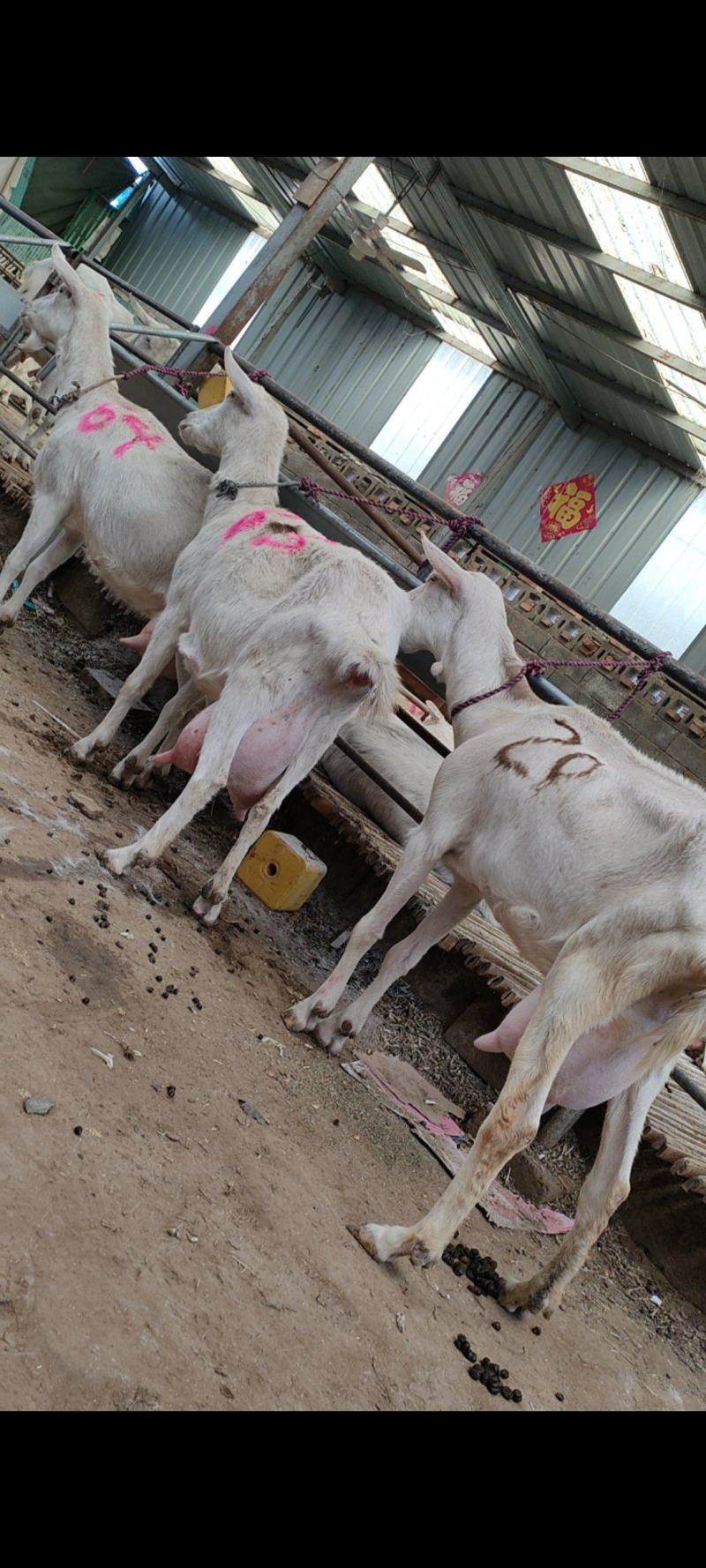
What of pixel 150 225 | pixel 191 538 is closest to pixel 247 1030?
pixel 191 538

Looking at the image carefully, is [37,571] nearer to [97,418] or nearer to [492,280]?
[97,418]

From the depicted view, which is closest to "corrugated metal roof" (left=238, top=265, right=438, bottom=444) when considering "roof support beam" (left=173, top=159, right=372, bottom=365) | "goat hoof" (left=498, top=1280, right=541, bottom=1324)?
"roof support beam" (left=173, top=159, right=372, bottom=365)

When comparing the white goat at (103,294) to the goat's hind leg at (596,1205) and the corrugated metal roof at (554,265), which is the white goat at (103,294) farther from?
the goat's hind leg at (596,1205)

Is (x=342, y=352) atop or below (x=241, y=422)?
atop

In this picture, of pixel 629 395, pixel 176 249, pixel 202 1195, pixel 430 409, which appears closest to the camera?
pixel 202 1195

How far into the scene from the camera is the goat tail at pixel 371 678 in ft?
15.2

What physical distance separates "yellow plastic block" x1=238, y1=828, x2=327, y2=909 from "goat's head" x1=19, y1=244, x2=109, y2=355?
12.7 ft

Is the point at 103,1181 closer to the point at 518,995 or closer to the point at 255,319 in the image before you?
the point at 518,995

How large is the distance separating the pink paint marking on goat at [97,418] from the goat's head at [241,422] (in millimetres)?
538

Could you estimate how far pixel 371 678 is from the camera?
468cm

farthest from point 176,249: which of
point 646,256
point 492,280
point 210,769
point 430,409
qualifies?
point 210,769

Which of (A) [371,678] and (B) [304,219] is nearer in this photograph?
(A) [371,678]

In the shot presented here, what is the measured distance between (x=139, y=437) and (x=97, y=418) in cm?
30

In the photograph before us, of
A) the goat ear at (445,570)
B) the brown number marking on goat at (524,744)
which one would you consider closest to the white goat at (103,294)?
the goat ear at (445,570)
